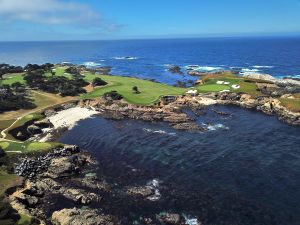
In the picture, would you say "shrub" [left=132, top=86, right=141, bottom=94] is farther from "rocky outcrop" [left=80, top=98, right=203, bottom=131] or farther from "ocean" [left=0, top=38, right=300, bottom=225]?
"ocean" [left=0, top=38, right=300, bottom=225]

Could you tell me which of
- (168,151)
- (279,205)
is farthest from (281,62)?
(279,205)

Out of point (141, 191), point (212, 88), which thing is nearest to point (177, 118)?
point (212, 88)

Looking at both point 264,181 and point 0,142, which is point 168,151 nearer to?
point 264,181

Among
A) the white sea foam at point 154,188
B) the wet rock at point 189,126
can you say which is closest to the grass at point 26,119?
the wet rock at point 189,126

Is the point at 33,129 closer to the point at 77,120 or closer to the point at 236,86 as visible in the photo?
the point at 77,120

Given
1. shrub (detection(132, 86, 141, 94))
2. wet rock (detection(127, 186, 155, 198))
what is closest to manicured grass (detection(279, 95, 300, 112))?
shrub (detection(132, 86, 141, 94))

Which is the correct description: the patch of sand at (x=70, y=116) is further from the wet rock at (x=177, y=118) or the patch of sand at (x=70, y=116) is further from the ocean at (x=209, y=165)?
the wet rock at (x=177, y=118)
